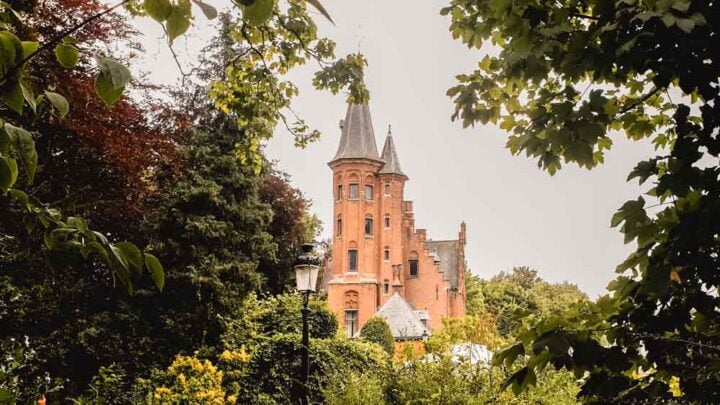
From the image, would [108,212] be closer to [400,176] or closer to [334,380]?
[334,380]

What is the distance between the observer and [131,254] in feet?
4.26

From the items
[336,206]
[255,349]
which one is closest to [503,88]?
[255,349]

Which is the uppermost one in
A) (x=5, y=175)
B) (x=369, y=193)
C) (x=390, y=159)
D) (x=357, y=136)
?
(x=357, y=136)

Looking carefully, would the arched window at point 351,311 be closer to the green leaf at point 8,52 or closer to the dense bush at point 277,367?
the dense bush at point 277,367

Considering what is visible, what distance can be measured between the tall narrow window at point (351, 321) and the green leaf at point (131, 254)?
1747 inches

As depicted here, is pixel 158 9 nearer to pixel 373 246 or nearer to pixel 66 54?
pixel 66 54

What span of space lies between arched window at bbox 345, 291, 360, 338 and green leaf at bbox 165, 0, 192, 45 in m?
44.5

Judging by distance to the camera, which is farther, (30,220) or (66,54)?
(30,220)

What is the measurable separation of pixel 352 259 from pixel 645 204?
44.0 meters

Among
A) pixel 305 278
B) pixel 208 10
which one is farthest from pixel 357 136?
pixel 208 10

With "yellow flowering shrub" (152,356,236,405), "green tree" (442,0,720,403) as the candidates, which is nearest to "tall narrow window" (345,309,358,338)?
"yellow flowering shrub" (152,356,236,405)

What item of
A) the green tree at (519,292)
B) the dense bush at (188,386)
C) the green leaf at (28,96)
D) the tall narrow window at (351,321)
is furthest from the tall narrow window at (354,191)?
the green leaf at (28,96)

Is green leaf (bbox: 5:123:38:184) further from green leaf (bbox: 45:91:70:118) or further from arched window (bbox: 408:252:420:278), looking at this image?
arched window (bbox: 408:252:420:278)

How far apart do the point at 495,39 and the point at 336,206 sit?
4355 centimetres
